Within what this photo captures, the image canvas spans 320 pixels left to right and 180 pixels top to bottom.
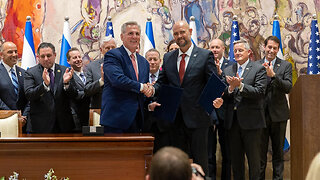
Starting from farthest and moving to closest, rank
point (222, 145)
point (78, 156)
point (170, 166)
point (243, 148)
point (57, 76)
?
point (222, 145)
point (57, 76)
point (243, 148)
point (78, 156)
point (170, 166)

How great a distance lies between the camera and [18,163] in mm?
3359

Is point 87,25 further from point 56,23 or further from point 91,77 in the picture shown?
point 91,77

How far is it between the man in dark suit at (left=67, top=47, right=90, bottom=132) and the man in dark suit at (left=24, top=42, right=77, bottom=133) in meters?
0.18

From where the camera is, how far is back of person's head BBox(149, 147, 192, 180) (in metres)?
1.49

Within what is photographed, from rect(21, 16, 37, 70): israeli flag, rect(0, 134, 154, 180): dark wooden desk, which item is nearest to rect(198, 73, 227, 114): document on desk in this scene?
rect(0, 134, 154, 180): dark wooden desk

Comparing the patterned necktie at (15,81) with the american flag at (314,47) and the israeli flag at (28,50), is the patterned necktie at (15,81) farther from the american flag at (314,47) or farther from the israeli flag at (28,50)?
the american flag at (314,47)

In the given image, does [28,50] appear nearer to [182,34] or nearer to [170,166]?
[182,34]

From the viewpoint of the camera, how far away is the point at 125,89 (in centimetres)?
446

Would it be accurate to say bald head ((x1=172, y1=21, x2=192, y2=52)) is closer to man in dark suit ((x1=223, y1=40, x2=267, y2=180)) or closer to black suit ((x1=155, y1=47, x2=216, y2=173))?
black suit ((x1=155, y1=47, x2=216, y2=173))

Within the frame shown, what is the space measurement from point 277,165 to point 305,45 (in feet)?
7.29

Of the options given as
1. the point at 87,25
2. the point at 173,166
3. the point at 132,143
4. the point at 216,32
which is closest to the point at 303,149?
the point at 132,143

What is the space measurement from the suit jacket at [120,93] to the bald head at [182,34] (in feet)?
1.75

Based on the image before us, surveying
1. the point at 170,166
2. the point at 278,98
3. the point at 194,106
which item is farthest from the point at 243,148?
the point at 170,166

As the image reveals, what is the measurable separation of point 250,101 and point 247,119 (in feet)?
0.67
